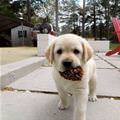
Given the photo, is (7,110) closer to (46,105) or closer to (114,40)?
(46,105)

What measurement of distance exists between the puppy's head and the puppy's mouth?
49 mm

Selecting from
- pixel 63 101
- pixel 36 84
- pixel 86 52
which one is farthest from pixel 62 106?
pixel 36 84

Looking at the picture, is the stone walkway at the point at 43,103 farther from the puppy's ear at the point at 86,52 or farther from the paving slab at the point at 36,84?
the puppy's ear at the point at 86,52

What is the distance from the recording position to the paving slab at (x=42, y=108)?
3.22 m

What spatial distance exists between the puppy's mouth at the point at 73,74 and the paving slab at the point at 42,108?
0.43 metres

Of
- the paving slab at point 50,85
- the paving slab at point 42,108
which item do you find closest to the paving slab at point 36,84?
the paving slab at point 50,85

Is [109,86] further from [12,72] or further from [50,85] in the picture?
[12,72]

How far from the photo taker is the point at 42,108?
3.53m

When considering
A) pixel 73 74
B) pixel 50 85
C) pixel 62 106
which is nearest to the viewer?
pixel 73 74

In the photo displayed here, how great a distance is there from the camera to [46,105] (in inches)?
144

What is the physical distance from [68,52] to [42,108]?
886mm

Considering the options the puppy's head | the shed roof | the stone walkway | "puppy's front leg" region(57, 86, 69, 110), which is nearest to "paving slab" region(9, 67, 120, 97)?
the stone walkway

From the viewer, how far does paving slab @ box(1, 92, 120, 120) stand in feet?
10.6

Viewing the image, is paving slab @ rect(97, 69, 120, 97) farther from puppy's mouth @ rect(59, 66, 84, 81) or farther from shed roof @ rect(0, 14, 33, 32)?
shed roof @ rect(0, 14, 33, 32)
